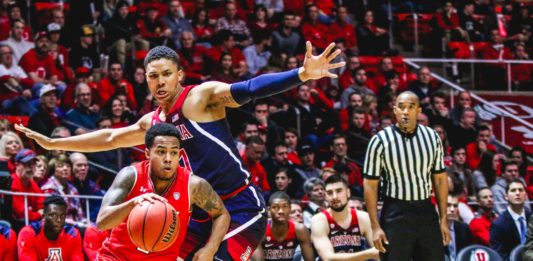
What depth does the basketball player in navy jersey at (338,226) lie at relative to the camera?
414 inches

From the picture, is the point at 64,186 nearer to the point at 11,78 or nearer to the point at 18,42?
the point at 11,78

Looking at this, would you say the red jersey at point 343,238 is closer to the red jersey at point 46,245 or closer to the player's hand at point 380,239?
the player's hand at point 380,239

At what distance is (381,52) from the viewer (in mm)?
17328

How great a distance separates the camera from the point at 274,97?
15156 millimetres

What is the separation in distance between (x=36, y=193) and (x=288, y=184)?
3410 millimetres

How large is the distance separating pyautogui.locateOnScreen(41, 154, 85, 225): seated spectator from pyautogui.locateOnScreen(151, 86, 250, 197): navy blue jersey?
527 cm

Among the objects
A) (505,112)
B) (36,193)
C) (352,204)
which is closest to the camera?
(36,193)

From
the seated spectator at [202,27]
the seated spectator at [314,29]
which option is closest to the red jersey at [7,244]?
the seated spectator at [202,27]

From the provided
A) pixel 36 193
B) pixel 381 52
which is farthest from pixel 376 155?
pixel 381 52

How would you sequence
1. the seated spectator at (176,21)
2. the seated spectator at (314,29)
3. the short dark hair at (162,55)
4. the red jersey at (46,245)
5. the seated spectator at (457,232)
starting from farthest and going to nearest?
the seated spectator at (314,29) < the seated spectator at (176,21) < the seated spectator at (457,232) < the red jersey at (46,245) < the short dark hair at (162,55)

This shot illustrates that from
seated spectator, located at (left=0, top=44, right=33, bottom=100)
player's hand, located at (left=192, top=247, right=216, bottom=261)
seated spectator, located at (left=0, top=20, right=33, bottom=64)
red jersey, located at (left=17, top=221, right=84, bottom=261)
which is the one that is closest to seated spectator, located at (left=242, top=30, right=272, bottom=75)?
seated spectator, located at (left=0, top=20, right=33, bottom=64)

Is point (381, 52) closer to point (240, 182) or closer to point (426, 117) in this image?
point (426, 117)

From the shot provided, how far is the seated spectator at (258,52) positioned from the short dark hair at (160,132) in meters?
9.57

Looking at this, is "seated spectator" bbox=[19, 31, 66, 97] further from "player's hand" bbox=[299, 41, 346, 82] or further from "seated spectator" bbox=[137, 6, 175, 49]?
"player's hand" bbox=[299, 41, 346, 82]
